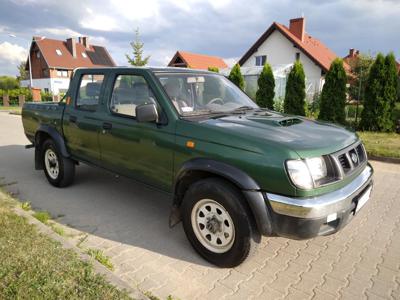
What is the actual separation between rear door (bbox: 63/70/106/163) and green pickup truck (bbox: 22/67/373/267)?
25 millimetres

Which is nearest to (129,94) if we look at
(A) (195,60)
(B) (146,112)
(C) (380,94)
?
(B) (146,112)

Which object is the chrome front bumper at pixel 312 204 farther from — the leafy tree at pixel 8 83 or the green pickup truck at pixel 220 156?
the leafy tree at pixel 8 83

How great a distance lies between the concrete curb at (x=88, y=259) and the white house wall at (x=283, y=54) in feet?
84.2

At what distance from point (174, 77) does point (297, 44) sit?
85.2 feet

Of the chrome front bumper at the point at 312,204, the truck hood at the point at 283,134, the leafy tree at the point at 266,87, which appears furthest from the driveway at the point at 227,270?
the leafy tree at the point at 266,87

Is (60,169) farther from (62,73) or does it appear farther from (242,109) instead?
(62,73)

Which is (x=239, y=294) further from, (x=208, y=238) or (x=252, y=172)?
(x=252, y=172)

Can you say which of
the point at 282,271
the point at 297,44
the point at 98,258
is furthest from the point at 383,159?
the point at 297,44

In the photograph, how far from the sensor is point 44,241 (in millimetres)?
3262

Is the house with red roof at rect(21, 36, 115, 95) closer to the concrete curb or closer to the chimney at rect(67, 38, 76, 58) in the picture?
the chimney at rect(67, 38, 76, 58)

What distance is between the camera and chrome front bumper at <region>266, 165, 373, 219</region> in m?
2.58

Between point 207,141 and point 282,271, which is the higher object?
point 207,141

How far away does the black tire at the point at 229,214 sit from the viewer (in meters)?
2.85

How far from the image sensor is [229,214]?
2.92 metres
